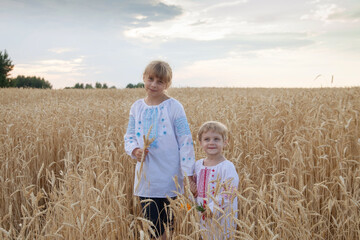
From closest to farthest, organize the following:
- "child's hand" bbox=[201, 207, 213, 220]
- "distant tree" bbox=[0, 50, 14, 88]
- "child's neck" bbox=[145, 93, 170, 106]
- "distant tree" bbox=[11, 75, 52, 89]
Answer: "child's hand" bbox=[201, 207, 213, 220], "child's neck" bbox=[145, 93, 170, 106], "distant tree" bbox=[0, 50, 14, 88], "distant tree" bbox=[11, 75, 52, 89]

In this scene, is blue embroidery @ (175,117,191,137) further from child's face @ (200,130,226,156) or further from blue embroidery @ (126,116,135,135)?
blue embroidery @ (126,116,135,135)

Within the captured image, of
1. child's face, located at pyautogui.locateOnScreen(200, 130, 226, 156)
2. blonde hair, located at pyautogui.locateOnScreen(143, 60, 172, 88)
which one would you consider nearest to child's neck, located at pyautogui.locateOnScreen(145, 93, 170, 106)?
blonde hair, located at pyautogui.locateOnScreen(143, 60, 172, 88)

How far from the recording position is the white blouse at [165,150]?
2426 millimetres

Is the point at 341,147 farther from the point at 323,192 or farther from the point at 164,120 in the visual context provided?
the point at 164,120

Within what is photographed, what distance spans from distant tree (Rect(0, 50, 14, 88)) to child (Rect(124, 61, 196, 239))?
154 ft

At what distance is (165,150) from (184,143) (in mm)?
161

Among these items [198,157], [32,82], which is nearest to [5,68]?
[32,82]

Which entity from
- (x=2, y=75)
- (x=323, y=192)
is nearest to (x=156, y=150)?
(x=323, y=192)

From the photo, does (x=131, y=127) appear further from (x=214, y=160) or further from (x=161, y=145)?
(x=214, y=160)

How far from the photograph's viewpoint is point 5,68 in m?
44.6

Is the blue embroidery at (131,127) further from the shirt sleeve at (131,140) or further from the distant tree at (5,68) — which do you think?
the distant tree at (5,68)

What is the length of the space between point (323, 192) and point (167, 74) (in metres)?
1.88

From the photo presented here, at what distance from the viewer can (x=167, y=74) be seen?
248cm

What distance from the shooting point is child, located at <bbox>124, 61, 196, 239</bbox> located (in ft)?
7.97
